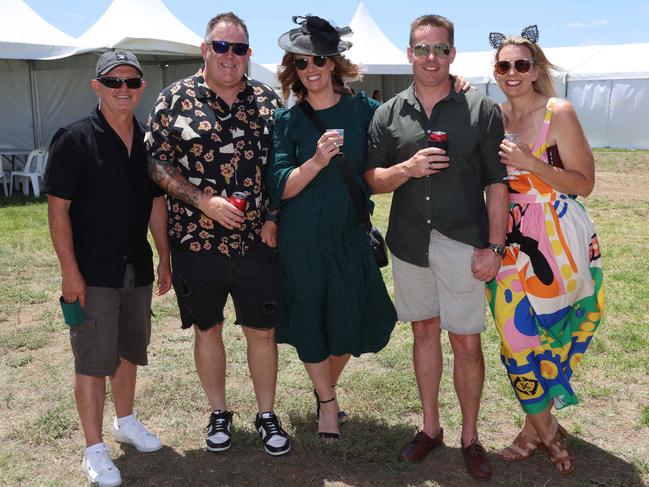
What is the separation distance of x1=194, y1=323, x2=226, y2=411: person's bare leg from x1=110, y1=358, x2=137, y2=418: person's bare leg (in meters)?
0.35

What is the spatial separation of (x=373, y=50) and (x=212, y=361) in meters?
18.0

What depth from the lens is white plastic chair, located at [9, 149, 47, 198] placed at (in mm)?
12766

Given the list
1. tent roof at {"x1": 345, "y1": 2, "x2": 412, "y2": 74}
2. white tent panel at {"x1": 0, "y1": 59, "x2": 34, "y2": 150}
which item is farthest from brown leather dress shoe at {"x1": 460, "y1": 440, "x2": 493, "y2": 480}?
tent roof at {"x1": 345, "y1": 2, "x2": 412, "y2": 74}

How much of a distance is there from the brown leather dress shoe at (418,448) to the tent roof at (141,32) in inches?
430

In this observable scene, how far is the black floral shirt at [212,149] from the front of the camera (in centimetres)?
329

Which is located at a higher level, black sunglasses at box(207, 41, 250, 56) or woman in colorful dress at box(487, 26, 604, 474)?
black sunglasses at box(207, 41, 250, 56)

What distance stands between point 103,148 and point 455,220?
5.48 feet

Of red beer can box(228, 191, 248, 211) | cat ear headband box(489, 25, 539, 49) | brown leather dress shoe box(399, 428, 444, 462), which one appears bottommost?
brown leather dress shoe box(399, 428, 444, 462)

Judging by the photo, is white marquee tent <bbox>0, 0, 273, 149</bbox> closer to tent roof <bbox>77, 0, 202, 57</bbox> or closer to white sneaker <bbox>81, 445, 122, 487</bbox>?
tent roof <bbox>77, 0, 202, 57</bbox>

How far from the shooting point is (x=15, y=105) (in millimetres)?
14438

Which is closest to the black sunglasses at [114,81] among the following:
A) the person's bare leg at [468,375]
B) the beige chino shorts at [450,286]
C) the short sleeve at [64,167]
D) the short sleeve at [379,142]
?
the short sleeve at [64,167]

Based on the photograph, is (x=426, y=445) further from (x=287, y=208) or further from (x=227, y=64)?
(x=227, y=64)

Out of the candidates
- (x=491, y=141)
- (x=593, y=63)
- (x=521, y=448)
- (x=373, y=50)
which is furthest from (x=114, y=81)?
(x=593, y=63)

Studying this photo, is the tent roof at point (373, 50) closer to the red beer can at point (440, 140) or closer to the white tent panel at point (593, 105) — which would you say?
the white tent panel at point (593, 105)
